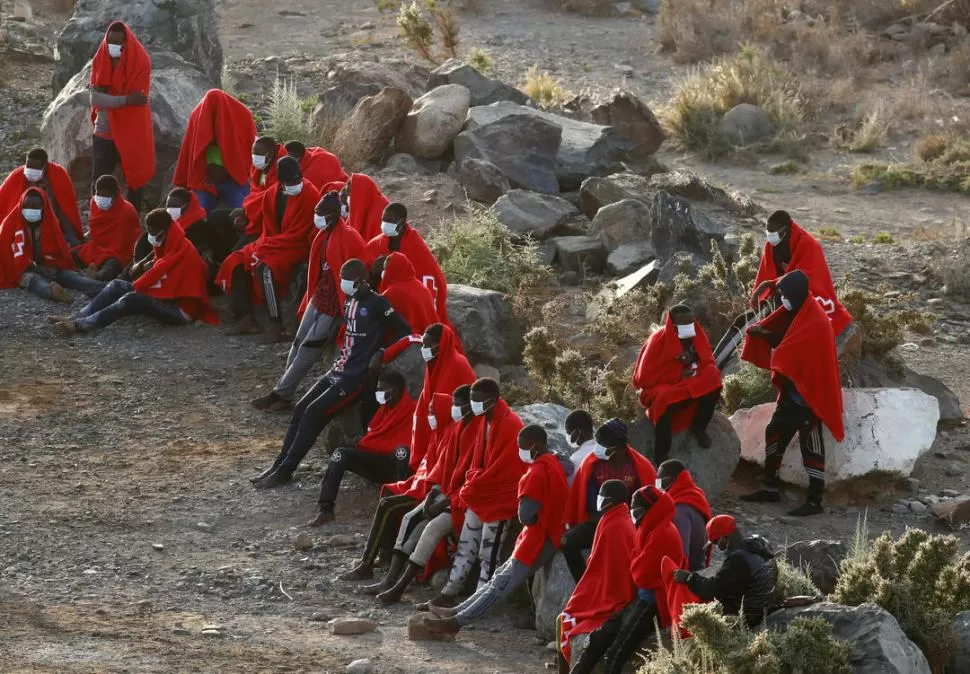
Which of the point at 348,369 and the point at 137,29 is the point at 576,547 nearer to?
the point at 348,369

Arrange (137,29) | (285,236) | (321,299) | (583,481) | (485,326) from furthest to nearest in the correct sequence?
(137,29) < (285,236) < (485,326) < (321,299) < (583,481)

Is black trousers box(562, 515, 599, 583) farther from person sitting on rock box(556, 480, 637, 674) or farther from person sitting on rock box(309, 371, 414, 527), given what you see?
person sitting on rock box(309, 371, 414, 527)

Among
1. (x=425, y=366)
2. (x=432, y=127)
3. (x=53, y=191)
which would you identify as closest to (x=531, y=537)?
(x=425, y=366)

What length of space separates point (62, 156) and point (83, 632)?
335 inches

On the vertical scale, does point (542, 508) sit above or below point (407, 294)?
below

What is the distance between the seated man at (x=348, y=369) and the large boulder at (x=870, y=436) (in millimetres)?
2492

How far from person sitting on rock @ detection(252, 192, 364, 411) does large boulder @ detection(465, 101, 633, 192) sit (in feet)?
16.8

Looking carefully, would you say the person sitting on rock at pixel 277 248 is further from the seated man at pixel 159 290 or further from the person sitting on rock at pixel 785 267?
the person sitting on rock at pixel 785 267

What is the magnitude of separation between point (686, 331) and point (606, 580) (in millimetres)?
2618

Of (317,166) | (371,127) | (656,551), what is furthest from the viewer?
(371,127)

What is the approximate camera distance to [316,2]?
27.4 metres

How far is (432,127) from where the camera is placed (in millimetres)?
17078

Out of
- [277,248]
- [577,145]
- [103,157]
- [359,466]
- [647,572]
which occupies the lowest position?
[359,466]

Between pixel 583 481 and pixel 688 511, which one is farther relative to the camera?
pixel 583 481
